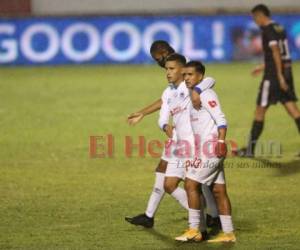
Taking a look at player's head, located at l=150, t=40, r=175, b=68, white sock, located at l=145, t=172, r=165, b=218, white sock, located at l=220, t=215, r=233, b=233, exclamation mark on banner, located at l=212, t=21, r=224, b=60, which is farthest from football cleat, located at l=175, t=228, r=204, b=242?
exclamation mark on banner, located at l=212, t=21, r=224, b=60

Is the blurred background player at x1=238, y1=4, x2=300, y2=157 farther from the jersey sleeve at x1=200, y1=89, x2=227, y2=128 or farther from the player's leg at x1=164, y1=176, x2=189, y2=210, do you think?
the jersey sleeve at x1=200, y1=89, x2=227, y2=128

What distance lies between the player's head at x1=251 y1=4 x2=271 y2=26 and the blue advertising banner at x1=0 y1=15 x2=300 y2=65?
41.8 ft

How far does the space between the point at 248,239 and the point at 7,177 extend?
4.25 metres

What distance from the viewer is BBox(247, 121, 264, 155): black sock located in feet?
42.6

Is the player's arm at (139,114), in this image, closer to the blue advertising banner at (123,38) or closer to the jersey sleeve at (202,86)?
the jersey sleeve at (202,86)

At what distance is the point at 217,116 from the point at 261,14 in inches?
192

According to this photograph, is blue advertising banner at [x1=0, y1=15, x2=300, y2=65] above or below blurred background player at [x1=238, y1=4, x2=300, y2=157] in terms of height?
above

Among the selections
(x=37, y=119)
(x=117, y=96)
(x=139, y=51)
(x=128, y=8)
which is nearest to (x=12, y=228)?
(x=37, y=119)

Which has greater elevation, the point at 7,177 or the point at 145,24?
the point at 145,24

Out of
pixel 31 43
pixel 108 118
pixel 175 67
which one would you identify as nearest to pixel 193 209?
pixel 175 67

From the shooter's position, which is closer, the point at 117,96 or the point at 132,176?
the point at 132,176

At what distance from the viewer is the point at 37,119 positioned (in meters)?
16.8

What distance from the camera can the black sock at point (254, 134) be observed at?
12984mm

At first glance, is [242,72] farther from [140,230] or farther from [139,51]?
[140,230]
